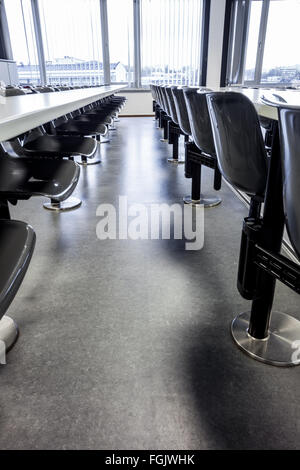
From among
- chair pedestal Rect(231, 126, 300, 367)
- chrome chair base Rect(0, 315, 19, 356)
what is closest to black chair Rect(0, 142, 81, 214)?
chrome chair base Rect(0, 315, 19, 356)

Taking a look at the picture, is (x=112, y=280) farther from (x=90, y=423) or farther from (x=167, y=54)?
(x=167, y=54)

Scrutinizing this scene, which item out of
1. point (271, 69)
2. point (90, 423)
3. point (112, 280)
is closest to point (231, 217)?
point (112, 280)

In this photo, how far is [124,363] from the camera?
1106mm

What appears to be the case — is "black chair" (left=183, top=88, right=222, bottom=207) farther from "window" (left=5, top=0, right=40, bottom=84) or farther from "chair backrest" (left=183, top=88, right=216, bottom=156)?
"window" (left=5, top=0, right=40, bottom=84)

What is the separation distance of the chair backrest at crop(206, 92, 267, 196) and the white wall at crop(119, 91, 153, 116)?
30.3 feet

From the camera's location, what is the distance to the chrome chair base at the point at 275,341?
111 centimetres

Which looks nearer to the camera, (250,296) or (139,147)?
(250,296)

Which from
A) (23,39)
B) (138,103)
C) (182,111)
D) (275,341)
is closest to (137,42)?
(138,103)

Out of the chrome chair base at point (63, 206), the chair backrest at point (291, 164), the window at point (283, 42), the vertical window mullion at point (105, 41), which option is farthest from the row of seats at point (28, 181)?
the vertical window mullion at point (105, 41)

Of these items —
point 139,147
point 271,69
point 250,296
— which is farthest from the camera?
point 271,69

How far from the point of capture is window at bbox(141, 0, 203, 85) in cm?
866

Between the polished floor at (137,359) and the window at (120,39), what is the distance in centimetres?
869

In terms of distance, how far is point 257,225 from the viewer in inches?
40.4
